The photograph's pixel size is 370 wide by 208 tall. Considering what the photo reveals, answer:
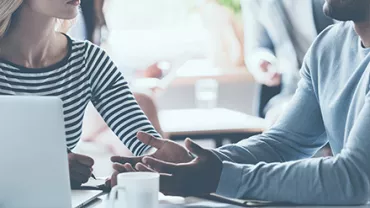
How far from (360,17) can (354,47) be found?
0.08m

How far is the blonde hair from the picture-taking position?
5.88ft

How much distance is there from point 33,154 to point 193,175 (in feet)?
1.18

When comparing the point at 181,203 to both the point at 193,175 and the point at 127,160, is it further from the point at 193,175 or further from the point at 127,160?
the point at 127,160

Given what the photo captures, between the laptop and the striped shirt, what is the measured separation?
0.72 meters

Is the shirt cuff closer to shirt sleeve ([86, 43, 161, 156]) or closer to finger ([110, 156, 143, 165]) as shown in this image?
finger ([110, 156, 143, 165])

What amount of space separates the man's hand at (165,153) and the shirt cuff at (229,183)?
14cm

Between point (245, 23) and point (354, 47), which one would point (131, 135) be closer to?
point (354, 47)

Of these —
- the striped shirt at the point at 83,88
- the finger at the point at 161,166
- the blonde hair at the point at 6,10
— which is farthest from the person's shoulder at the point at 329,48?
the blonde hair at the point at 6,10

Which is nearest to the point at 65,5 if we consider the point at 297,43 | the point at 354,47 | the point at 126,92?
the point at 126,92

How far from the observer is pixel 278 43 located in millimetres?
4121

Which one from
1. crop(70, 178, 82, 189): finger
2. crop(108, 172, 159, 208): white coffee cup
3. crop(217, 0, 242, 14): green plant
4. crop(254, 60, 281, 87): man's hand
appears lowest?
crop(254, 60, 281, 87): man's hand

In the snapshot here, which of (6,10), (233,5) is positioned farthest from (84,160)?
(233,5)

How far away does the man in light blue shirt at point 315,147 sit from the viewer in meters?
1.31

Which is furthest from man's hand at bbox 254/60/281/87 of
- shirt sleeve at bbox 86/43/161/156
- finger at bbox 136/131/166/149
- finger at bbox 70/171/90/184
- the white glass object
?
finger at bbox 70/171/90/184
